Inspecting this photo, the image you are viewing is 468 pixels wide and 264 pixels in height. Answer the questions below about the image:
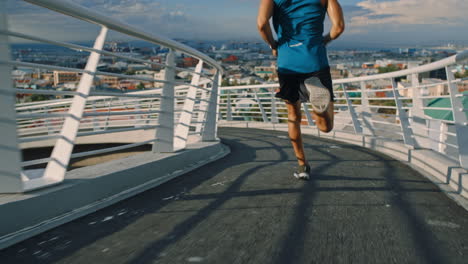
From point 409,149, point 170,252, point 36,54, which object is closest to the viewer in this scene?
point 170,252

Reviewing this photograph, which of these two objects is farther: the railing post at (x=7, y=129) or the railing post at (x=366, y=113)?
the railing post at (x=366, y=113)

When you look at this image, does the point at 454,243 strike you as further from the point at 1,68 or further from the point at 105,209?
the point at 1,68

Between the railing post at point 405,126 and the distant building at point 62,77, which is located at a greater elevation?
the distant building at point 62,77

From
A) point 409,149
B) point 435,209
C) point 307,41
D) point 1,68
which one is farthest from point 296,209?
point 409,149

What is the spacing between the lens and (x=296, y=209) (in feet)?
12.0

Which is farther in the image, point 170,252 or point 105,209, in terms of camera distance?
point 105,209

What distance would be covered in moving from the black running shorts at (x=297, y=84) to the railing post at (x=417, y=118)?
7.51ft

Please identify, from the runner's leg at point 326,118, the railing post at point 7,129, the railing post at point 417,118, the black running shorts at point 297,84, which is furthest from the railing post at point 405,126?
the railing post at point 7,129

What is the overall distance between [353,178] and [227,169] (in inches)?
62.9

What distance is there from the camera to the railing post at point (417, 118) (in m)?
6.56

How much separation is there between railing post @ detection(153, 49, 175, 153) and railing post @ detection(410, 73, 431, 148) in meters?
3.37

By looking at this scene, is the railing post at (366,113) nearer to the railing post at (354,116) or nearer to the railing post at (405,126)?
the railing post at (354,116)

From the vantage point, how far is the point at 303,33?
4641 mm

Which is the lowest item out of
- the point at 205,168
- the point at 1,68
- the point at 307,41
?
the point at 205,168
